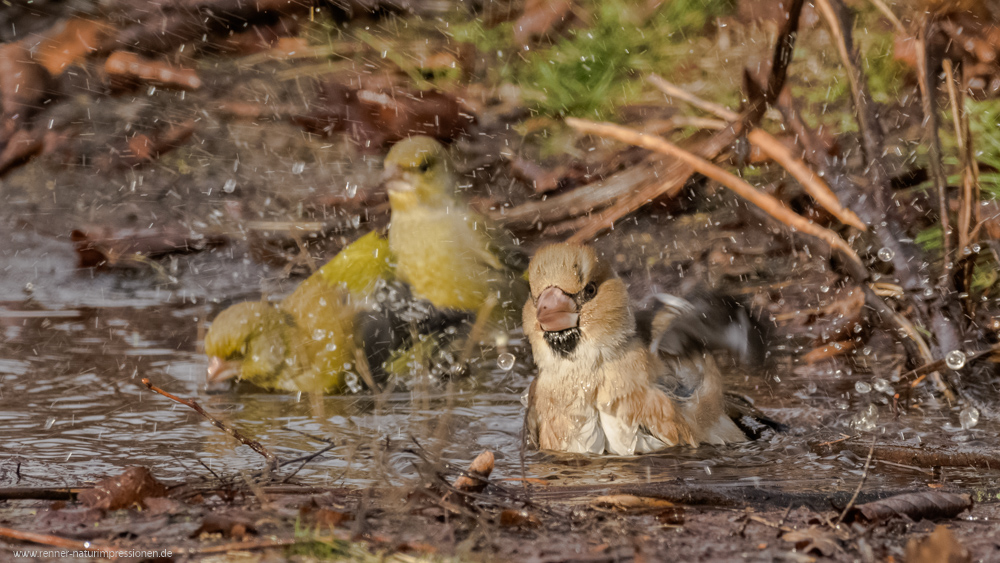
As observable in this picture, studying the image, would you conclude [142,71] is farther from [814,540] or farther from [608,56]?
[814,540]

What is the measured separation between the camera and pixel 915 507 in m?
2.25

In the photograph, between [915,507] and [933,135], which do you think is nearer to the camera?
[915,507]

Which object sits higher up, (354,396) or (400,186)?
(400,186)

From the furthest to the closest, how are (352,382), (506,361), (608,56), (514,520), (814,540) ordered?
(608,56) → (506,361) → (352,382) → (514,520) → (814,540)

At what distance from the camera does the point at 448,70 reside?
7953mm

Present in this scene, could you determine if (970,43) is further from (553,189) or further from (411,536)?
(411,536)

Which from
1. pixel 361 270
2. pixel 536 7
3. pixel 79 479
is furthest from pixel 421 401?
pixel 536 7

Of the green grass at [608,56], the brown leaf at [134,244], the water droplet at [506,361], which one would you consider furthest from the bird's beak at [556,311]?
the brown leaf at [134,244]

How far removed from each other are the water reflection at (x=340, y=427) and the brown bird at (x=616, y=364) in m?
0.10

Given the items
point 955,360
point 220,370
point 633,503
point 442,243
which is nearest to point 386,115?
point 442,243

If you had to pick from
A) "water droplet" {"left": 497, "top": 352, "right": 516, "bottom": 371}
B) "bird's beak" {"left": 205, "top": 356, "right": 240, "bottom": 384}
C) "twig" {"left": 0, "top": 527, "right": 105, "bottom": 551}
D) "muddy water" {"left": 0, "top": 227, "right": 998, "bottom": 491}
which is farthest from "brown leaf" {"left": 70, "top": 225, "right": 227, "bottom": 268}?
"twig" {"left": 0, "top": 527, "right": 105, "bottom": 551}

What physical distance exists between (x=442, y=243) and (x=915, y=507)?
3.16 metres

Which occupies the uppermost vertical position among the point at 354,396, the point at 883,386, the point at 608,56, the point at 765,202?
the point at 608,56

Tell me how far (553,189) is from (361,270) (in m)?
1.96
